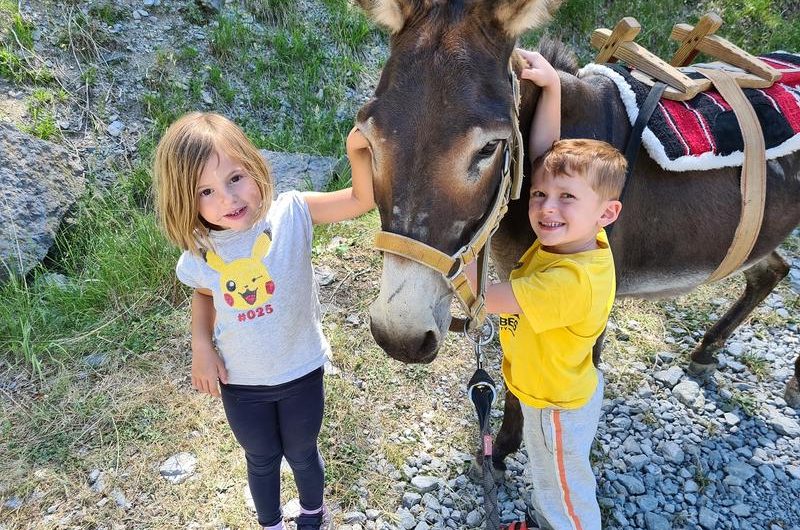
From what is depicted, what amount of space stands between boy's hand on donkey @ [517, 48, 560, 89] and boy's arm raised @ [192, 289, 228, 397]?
1376 millimetres

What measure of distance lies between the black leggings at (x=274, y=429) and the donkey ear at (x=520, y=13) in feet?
4.71

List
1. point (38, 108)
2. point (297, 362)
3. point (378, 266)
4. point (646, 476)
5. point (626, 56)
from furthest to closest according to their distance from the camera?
point (38, 108) < point (378, 266) < point (646, 476) < point (626, 56) < point (297, 362)

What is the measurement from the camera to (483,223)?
1662 mm

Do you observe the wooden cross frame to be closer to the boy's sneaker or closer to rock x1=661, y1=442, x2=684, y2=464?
rock x1=661, y1=442, x2=684, y2=464

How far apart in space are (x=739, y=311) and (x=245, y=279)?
121 inches

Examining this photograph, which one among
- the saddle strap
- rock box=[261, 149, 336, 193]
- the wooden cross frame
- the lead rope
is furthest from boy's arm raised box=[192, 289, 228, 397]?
rock box=[261, 149, 336, 193]

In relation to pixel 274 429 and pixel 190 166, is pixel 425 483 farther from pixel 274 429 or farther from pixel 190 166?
pixel 190 166

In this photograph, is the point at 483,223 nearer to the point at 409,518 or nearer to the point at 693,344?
the point at 409,518

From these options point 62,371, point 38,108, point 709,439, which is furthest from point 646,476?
point 38,108

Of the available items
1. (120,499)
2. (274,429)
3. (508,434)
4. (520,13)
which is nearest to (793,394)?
(508,434)

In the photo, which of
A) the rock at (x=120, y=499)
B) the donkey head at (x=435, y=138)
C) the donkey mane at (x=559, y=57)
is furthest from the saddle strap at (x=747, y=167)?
the rock at (x=120, y=499)

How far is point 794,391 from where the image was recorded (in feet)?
10.2

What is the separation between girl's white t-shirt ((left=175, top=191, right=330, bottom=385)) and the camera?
6.01ft

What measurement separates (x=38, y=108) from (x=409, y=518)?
441 centimetres
